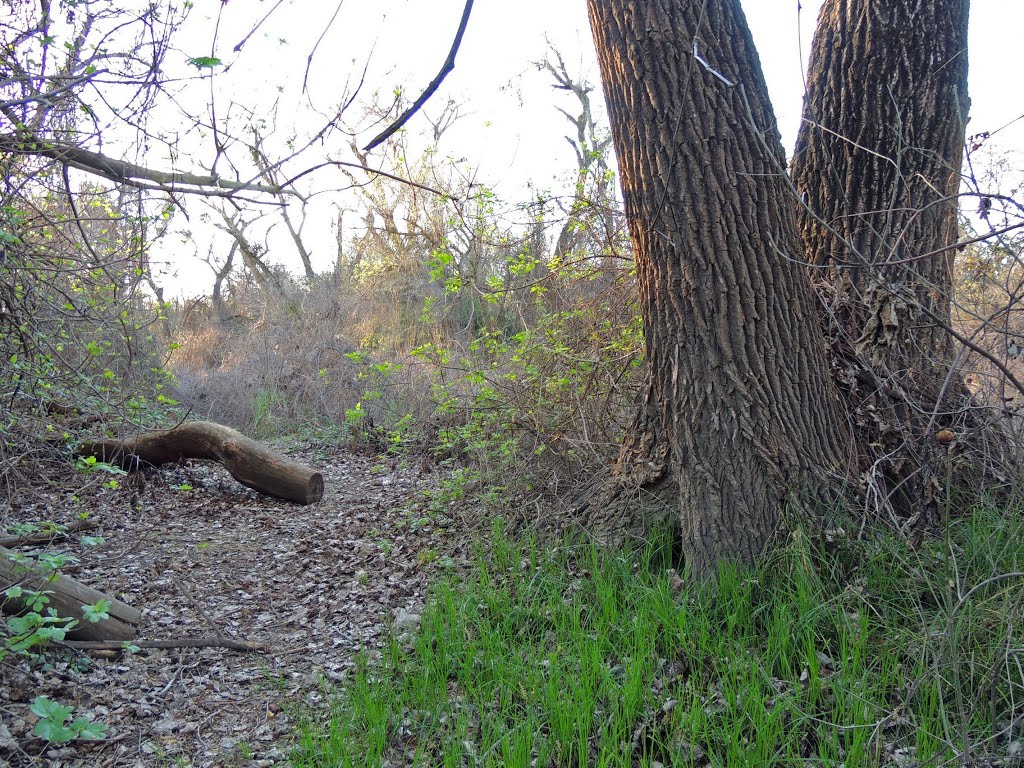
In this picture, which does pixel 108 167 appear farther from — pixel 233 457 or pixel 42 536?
pixel 233 457

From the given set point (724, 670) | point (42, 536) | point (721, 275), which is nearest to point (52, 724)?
point (724, 670)

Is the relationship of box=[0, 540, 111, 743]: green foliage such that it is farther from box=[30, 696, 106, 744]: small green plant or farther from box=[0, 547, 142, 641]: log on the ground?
box=[0, 547, 142, 641]: log on the ground

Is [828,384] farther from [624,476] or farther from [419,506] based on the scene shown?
[419,506]

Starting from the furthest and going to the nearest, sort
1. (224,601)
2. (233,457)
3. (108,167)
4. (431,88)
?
(233,457) → (224,601) → (108,167) → (431,88)

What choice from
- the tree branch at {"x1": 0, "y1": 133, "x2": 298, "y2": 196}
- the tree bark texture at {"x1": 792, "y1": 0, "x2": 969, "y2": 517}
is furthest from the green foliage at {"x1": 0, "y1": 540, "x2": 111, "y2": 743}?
the tree bark texture at {"x1": 792, "y1": 0, "x2": 969, "y2": 517}

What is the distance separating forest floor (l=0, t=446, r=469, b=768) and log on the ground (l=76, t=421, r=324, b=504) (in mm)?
220

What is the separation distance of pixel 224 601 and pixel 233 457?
2.71 meters

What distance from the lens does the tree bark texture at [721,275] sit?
3.86 meters

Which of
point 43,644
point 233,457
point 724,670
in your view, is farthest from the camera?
point 233,457

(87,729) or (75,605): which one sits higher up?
(75,605)

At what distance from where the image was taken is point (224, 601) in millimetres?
5238

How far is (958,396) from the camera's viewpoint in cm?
421

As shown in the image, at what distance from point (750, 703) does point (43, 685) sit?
3.54m

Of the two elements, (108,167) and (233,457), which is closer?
(108,167)
